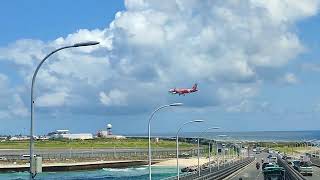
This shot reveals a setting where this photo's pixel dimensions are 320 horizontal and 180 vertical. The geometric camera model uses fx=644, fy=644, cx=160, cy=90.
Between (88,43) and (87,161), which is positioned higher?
(88,43)

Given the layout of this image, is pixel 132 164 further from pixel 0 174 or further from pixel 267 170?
pixel 267 170

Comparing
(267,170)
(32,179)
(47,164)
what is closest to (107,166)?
(47,164)

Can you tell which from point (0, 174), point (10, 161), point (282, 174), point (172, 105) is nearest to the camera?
point (172, 105)

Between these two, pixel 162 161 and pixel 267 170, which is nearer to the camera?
pixel 267 170

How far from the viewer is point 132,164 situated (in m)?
193

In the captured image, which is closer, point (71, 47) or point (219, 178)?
point (71, 47)

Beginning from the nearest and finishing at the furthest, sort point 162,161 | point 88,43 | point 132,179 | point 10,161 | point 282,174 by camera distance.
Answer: point 88,43
point 282,174
point 132,179
point 10,161
point 162,161

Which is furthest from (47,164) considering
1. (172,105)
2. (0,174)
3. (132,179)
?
(172,105)

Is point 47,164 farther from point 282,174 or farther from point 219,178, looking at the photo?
point 282,174

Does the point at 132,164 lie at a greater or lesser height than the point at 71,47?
lesser

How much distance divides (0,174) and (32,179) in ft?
485

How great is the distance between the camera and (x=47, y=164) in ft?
569

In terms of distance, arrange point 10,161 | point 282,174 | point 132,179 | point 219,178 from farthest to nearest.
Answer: point 10,161, point 132,179, point 219,178, point 282,174

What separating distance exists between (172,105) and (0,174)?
12200cm
